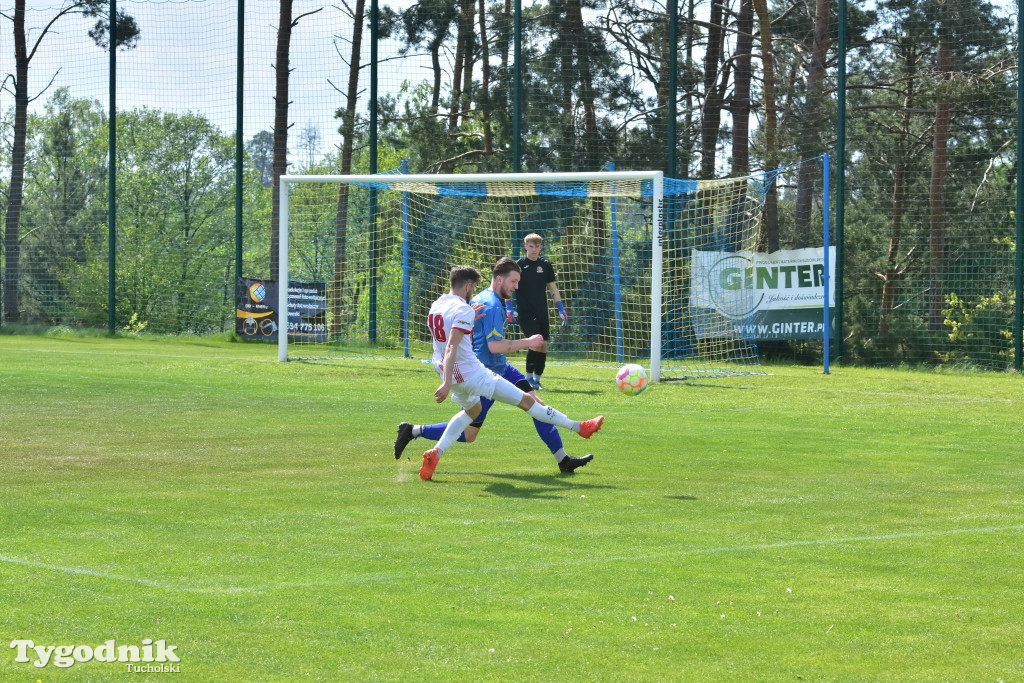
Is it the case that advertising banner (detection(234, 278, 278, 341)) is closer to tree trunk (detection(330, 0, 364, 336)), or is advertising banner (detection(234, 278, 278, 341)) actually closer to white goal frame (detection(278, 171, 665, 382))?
tree trunk (detection(330, 0, 364, 336))

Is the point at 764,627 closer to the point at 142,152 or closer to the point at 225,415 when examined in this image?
the point at 225,415

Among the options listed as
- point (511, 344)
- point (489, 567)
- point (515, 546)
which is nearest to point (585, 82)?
point (511, 344)

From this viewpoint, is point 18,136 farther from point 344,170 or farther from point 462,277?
point 462,277

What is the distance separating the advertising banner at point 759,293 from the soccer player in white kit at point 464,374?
12.4m

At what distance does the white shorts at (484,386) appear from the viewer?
391 inches

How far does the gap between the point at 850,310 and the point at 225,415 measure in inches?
540

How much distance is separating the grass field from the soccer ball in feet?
1.80

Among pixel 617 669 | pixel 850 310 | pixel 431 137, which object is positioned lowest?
pixel 617 669

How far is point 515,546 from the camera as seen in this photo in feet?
23.6

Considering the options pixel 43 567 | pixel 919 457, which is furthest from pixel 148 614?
pixel 919 457

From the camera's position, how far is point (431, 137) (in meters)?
28.8

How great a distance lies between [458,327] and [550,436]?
1311mm

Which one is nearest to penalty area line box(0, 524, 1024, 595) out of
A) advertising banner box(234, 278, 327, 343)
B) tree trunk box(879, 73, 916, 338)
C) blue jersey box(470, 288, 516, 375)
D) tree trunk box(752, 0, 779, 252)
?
blue jersey box(470, 288, 516, 375)

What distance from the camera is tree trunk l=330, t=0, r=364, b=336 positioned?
84.1 feet
